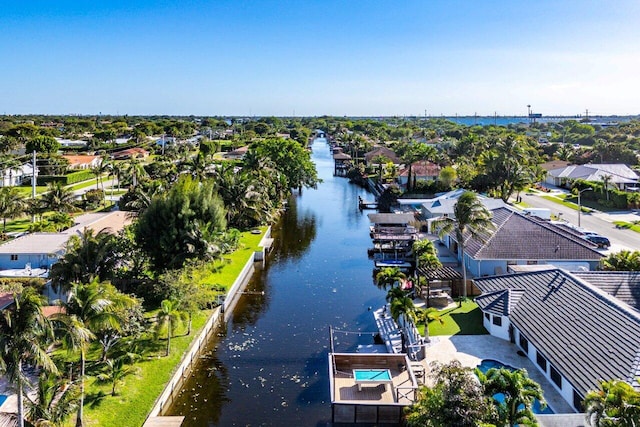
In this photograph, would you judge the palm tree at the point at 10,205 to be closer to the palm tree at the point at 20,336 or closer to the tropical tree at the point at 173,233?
the tropical tree at the point at 173,233

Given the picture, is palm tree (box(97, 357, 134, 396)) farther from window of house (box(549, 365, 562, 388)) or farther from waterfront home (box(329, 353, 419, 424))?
window of house (box(549, 365, 562, 388))

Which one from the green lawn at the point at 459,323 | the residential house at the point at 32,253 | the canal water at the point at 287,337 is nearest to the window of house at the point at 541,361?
the green lawn at the point at 459,323

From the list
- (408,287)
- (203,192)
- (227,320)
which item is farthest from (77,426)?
(408,287)

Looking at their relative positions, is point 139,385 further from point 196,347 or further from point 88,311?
point 196,347

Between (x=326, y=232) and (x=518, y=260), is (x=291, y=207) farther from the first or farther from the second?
(x=518, y=260)

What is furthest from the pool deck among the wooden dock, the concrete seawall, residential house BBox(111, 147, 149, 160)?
residential house BBox(111, 147, 149, 160)

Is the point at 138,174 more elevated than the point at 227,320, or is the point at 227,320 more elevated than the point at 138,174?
the point at 138,174
